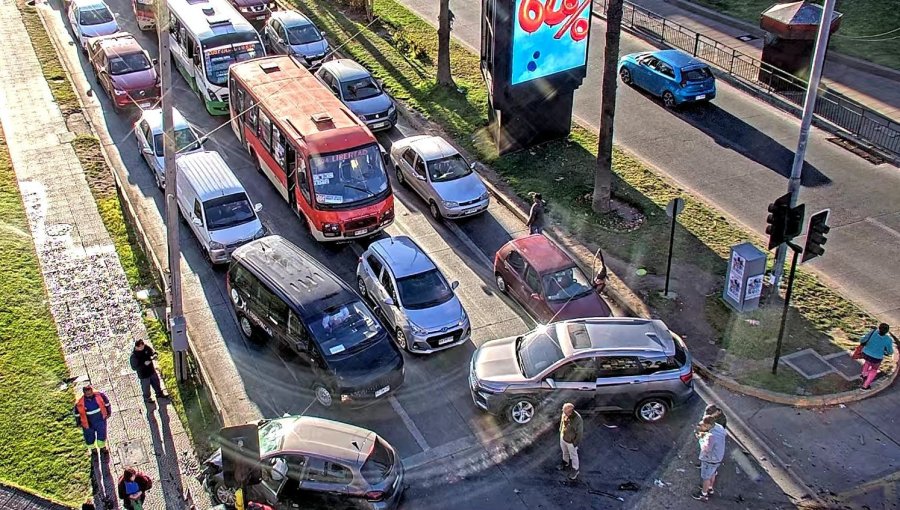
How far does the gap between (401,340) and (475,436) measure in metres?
3.16

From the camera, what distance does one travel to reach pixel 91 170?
2500 cm

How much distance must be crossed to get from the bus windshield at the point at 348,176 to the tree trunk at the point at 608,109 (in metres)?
5.68

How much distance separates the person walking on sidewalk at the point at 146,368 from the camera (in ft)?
52.4

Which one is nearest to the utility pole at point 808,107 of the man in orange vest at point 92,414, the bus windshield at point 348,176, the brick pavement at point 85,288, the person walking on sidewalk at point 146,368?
the bus windshield at point 348,176

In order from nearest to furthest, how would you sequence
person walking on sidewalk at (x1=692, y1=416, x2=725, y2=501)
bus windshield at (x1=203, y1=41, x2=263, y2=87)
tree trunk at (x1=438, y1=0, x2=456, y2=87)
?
1. person walking on sidewalk at (x1=692, y1=416, x2=725, y2=501)
2. bus windshield at (x1=203, y1=41, x2=263, y2=87)
3. tree trunk at (x1=438, y1=0, x2=456, y2=87)

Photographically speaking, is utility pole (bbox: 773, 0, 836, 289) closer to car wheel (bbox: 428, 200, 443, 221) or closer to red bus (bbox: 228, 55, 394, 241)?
car wheel (bbox: 428, 200, 443, 221)

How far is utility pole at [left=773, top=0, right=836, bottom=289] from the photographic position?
57.0 feet

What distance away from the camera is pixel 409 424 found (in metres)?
16.2

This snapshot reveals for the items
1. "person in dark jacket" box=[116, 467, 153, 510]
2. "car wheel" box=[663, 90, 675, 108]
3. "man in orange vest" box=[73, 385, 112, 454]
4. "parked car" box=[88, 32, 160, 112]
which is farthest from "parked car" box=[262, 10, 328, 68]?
"person in dark jacket" box=[116, 467, 153, 510]

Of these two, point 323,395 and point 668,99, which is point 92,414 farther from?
point 668,99

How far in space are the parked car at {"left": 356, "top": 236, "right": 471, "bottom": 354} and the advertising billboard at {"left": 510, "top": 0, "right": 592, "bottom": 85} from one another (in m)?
7.89

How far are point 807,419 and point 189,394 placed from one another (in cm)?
1175

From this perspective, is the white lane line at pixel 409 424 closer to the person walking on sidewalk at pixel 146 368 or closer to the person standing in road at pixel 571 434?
the person standing in road at pixel 571 434

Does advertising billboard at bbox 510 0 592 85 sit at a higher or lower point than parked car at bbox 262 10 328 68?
higher
